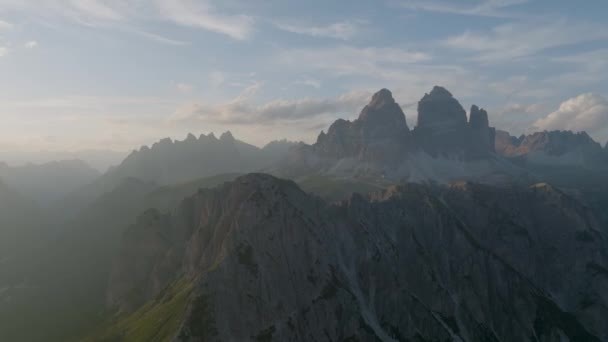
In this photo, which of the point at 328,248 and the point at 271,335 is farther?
the point at 328,248

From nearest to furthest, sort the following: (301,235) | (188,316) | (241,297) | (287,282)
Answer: (188,316), (241,297), (287,282), (301,235)

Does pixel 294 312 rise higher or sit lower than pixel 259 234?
lower

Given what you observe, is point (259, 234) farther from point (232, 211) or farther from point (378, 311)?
point (378, 311)

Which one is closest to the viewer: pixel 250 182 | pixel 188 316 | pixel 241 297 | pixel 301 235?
pixel 188 316

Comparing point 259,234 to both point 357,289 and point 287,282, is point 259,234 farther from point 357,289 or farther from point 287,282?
point 357,289

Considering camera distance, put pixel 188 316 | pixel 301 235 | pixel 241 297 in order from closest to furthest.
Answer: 1. pixel 188 316
2. pixel 241 297
3. pixel 301 235

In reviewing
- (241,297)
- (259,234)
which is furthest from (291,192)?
(241,297)

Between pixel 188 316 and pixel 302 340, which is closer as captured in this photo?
pixel 188 316

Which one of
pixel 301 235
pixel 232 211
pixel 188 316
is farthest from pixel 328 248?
pixel 188 316

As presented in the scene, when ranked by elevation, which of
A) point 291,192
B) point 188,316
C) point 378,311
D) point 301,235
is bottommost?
point 378,311
